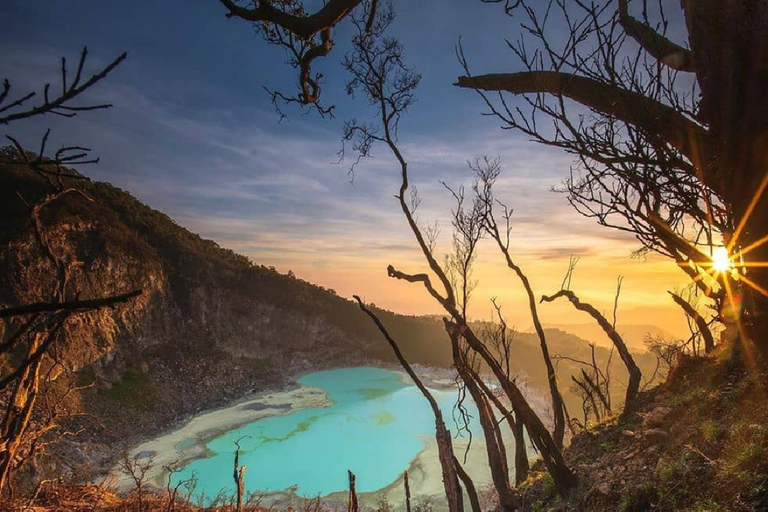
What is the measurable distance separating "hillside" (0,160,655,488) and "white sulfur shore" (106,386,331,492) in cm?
167

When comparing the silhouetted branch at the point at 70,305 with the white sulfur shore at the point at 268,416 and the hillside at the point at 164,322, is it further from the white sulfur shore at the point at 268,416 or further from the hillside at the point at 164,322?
the hillside at the point at 164,322

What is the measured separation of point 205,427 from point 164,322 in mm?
16051

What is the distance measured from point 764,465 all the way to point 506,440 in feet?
103

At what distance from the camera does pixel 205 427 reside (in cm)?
3017

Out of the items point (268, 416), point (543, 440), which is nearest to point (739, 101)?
point (543, 440)

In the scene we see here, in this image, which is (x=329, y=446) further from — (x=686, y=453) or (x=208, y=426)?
(x=686, y=453)

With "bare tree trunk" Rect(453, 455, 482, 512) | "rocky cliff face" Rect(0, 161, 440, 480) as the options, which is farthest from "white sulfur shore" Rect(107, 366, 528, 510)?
"bare tree trunk" Rect(453, 455, 482, 512)

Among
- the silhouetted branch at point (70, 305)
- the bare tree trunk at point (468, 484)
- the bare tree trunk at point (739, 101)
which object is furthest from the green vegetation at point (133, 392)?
the bare tree trunk at point (739, 101)

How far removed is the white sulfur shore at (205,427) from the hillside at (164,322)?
5.48 feet

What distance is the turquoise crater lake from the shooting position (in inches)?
963

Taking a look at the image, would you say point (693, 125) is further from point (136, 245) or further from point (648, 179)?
point (136, 245)

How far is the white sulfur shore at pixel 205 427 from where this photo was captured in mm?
23688

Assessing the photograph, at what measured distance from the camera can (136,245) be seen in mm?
41625

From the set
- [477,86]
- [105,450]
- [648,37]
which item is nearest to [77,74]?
[477,86]
